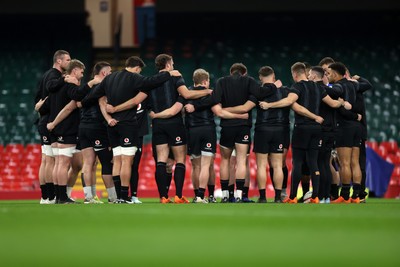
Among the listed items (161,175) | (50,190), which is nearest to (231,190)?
(161,175)

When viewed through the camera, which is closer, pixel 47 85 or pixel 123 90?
pixel 123 90

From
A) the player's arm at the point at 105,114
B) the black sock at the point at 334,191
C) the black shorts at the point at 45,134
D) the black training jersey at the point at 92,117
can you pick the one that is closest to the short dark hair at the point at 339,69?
the black sock at the point at 334,191

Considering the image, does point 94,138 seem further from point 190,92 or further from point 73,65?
point 190,92

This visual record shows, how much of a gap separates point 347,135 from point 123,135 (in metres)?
3.42

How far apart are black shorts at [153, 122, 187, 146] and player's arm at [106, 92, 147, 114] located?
1.48 ft

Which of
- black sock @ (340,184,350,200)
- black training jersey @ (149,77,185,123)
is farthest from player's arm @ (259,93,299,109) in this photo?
black sock @ (340,184,350,200)

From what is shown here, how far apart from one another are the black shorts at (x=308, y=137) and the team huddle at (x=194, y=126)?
0.05ft

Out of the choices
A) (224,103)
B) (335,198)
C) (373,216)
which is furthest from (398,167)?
(373,216)

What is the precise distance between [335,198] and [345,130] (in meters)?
1.22

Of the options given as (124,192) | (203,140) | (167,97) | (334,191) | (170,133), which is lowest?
(334,191)

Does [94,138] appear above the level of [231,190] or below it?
above

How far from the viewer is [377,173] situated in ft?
65.5

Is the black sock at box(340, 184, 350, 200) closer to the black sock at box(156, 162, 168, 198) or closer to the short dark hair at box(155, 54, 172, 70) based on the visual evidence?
the black sock at box(156, 162, 168, 198)

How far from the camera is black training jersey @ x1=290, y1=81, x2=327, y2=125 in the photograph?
43.4 ft
